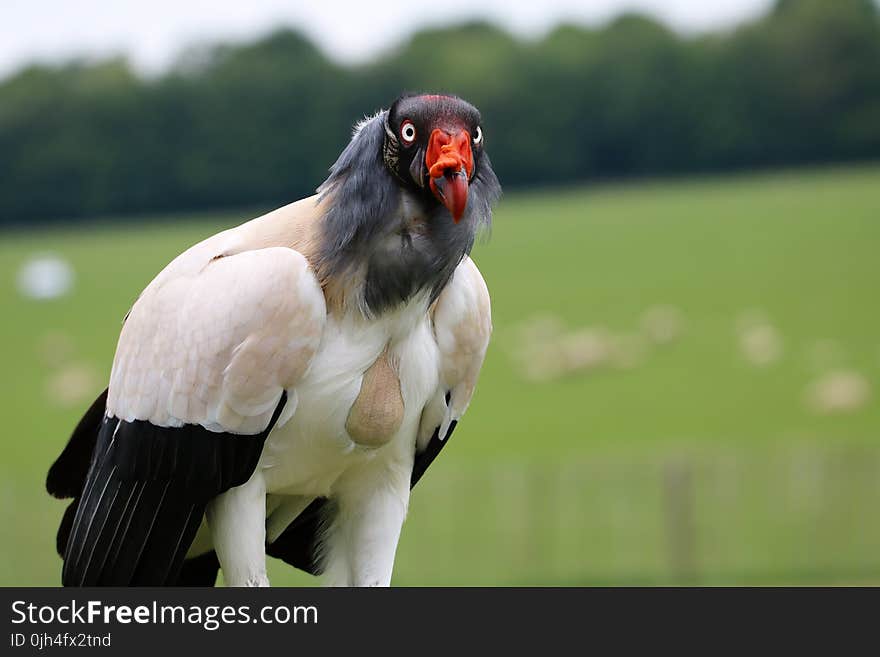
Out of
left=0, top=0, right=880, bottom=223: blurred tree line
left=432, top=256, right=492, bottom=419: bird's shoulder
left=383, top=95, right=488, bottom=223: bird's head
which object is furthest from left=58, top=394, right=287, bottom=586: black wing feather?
left=0, top=0, right=880, bottom=223: blurred tree line

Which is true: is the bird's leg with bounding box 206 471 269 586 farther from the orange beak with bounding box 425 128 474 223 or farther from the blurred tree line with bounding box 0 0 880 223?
the blurred tree line with bounding box 0 0 880 223

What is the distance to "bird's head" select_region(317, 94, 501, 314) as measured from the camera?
13.0 ft

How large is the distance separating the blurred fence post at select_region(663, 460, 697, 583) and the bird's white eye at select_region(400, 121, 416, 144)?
15807mm

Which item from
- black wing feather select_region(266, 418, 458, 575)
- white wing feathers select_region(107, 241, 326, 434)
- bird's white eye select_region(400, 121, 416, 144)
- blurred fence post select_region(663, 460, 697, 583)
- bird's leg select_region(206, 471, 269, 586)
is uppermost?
blurred fence post select_region(663, 460, 697, 583)

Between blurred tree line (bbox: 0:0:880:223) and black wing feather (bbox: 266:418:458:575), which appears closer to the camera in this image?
black wing feather (bbox: 266:418:458:575)

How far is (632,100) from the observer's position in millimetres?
47219

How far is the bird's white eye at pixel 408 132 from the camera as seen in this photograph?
3.88 metres

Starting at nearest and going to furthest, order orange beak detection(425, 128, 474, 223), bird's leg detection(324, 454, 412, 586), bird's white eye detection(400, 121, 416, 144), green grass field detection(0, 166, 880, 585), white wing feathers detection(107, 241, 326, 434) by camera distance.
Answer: orange beak detection(425, 128, 474, 223)
bird's white eye detection(400, 121, 416, 144)
white wing feathers detection(107, 241, 326, 434)
bird's leg detection(324, 454, 412, 586)
green grass field detection(0, 166, 880, 585)

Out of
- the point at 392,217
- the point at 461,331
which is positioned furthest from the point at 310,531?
the point at 392,217

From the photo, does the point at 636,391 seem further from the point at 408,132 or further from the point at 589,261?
the point at 408,132

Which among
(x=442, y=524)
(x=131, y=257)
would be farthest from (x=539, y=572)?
(x=131, y=257)

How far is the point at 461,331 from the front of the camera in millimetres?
4375

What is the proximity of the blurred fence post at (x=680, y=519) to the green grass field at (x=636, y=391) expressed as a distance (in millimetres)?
30

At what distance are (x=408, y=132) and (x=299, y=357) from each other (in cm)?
79
